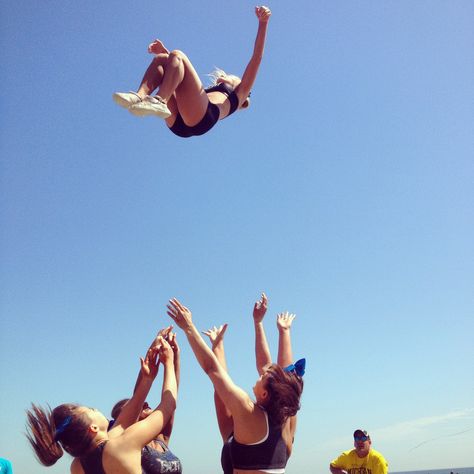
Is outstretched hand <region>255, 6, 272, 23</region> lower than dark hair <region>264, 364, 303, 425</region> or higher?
higher

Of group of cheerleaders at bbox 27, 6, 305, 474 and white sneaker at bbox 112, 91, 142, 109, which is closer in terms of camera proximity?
group of cheerleaders at bbox 27, 6, 305, 474

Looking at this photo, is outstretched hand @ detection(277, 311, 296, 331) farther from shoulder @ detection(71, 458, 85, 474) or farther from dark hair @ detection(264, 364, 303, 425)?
shoulder @ detection(71, 458, 85, 474)

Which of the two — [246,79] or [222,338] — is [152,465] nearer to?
[222,338]

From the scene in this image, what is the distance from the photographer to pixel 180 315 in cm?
337

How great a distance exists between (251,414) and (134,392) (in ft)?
2.39

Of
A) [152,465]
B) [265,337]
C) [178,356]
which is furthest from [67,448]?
[265,337]

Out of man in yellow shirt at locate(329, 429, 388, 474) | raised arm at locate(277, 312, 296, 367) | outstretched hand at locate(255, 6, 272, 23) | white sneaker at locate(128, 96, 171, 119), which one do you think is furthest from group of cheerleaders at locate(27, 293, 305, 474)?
man in yellow shirt at locate(329, 429, 388, 474)

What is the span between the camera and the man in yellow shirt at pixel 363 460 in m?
7.55

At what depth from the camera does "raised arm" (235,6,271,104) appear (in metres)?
5.34

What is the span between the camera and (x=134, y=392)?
10.9 feet

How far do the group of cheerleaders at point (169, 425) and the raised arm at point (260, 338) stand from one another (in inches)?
26.8

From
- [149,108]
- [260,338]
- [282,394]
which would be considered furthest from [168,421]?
[149,108]

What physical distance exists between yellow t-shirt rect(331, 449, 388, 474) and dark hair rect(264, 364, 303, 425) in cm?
493

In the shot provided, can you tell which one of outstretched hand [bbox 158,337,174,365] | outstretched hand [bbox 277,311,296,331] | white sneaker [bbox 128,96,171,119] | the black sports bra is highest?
the black sports bra
